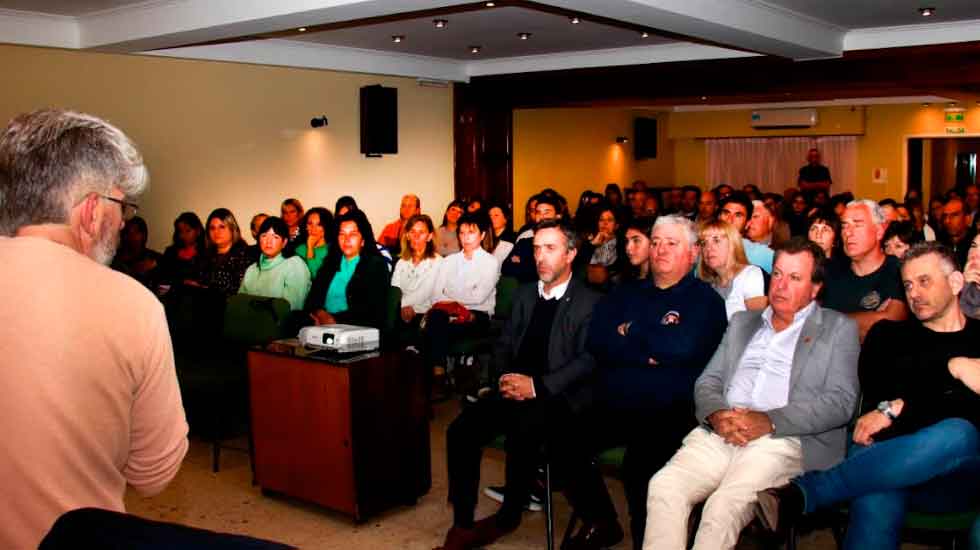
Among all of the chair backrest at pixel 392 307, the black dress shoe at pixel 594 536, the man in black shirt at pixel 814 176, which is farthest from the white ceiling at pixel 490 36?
the man in black shirt at pixel 814 176

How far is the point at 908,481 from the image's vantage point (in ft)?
9.59

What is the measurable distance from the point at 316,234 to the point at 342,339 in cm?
223

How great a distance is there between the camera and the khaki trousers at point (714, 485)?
9.86 ft

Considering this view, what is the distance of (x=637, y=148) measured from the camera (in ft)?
53.8

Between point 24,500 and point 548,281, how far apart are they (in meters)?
→ 2.76

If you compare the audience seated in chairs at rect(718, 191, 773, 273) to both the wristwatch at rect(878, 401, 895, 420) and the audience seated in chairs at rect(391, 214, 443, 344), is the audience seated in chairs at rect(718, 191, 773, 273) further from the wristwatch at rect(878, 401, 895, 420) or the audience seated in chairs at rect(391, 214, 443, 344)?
the wristwatch at rect(878, 401, 895, 420)

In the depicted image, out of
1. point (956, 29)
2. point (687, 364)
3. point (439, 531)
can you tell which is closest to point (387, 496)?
point (439, 531)

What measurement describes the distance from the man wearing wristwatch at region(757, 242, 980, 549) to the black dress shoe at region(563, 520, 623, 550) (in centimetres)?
85

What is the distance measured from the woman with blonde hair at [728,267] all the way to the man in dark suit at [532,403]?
76 cm

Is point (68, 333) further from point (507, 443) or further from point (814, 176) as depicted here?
point (814, 176)

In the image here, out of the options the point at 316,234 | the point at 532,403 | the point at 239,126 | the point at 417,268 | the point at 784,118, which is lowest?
the point at 532,403

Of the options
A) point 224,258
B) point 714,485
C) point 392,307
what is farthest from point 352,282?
point 714,485

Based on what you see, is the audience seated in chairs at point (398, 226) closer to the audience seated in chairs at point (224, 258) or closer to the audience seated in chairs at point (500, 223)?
the audience seated in chairs at point (500, 223)

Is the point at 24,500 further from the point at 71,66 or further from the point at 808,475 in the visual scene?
the point at 71,66
